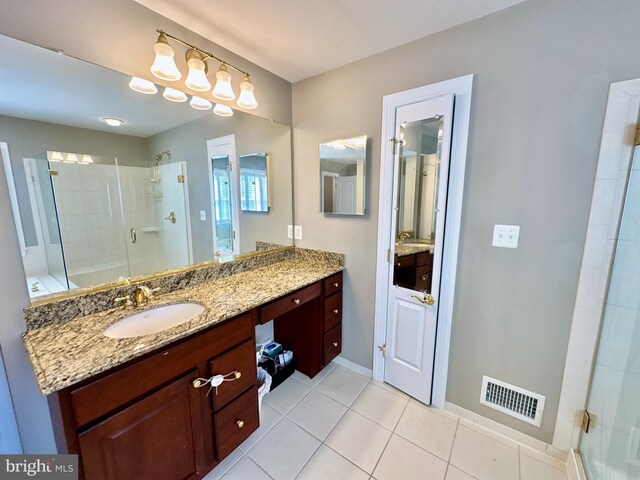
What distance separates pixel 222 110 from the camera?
1.62 metres

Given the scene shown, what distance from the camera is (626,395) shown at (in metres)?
1.09

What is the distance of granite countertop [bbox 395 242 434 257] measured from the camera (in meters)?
1.54

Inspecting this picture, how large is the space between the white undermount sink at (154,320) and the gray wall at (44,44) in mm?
314

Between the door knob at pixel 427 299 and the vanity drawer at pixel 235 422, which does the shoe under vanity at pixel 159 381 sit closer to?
the vanity drawer at pixel 235 422

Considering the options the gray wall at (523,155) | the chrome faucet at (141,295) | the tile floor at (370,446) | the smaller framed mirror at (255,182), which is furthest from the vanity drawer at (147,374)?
the gray wall at (523,155)

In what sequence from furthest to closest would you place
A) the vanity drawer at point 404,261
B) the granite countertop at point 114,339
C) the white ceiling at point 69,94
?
the vanity drawer at point 404,261, the white ceiling at point 69,94, the granite countertop at point 114,339

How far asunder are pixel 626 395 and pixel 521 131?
4.07 ft

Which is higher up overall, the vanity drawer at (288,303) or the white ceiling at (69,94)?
the white ceiling at (69,94)

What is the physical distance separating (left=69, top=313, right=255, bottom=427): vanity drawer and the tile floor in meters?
0.69

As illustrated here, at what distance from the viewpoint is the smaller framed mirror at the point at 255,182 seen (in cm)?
188

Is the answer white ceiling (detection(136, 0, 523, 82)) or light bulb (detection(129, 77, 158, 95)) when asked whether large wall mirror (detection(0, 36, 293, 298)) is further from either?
white ceiling (detection(136, 0, 523, 82))

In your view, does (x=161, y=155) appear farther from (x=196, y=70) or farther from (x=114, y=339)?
(x=114, y=339)

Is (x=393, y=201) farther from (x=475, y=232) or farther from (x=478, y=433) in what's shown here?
(x=478, y=433)

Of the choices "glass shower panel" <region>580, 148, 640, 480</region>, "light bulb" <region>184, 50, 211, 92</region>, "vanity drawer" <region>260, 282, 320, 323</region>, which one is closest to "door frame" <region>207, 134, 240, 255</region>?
"light bulb" <region>184, 50, 211, 92</region>
